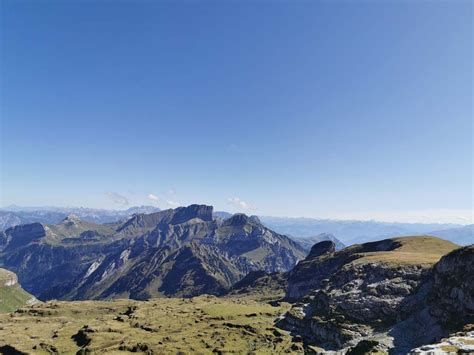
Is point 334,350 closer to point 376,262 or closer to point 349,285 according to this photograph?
point 349,285

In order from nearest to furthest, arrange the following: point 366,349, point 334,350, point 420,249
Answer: point 366,349
point 334,350
point 420,249

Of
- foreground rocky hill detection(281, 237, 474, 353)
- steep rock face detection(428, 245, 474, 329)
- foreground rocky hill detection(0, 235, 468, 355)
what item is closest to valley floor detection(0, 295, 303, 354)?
foreground rocky hill detection(0, 235, 468, 355)

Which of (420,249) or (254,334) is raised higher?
(420,249)

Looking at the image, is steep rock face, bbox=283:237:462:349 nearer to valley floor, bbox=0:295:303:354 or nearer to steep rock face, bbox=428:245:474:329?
steep rock face, bbox=428:245:474:329

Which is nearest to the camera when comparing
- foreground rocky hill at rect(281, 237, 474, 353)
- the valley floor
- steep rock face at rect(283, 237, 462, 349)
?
foreground rocky hill at rect(281, 237, 474, 353)

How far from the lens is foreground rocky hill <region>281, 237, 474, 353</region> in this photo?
9319 cm

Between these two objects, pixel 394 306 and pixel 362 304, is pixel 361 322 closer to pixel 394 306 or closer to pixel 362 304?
pixel 362 304

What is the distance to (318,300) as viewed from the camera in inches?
5472

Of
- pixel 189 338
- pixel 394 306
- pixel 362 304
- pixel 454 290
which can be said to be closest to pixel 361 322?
pixel 362 304

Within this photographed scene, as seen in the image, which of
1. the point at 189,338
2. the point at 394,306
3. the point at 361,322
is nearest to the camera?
the point at 394,306

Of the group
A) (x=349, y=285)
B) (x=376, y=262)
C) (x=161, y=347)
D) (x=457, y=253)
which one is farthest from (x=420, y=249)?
(x=161, y=347)

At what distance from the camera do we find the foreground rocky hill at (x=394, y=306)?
93.2 metres

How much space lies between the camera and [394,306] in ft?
358

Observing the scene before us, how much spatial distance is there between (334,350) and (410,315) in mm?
25209
